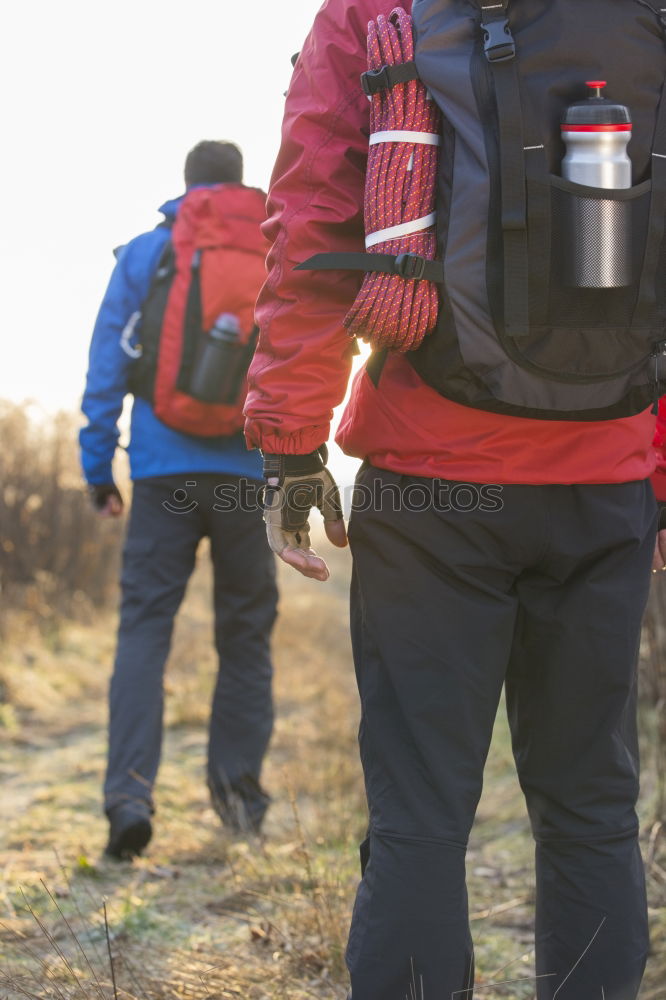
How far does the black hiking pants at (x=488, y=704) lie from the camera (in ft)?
5.16

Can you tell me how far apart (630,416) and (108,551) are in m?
6.14

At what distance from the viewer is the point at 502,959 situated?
2.53 m

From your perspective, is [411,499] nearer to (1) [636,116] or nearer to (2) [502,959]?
(1) [636,116]

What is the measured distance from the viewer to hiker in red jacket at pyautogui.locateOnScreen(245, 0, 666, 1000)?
156cm

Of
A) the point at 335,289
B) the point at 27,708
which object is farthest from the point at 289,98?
the point at 27,708

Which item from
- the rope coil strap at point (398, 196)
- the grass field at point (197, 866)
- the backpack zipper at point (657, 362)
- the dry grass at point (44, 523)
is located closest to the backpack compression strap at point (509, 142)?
the rope coil strap at point (398, 196)

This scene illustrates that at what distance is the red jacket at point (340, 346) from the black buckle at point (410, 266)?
13 cm

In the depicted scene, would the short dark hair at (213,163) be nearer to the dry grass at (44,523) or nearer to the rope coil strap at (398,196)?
the rope coil strap at (398,196)

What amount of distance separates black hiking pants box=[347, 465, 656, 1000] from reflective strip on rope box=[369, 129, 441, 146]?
0.51 m

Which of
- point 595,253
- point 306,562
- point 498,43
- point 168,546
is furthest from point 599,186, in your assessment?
point 168,546

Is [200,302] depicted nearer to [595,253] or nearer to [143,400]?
[143,400]

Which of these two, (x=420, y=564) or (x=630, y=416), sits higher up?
(x=630, y=416)

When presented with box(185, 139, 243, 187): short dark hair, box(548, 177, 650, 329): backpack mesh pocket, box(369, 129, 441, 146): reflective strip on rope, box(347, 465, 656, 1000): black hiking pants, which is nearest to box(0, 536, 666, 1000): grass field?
box(347, 465, 656, 1000): black hiking pants

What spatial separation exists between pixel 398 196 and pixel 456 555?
21.4 inches
